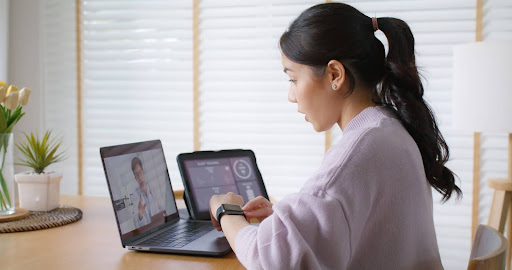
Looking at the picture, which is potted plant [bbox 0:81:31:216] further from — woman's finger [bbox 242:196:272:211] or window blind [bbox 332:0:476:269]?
window blind [bbox 332:0:476:269]

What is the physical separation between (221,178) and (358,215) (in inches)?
30.9

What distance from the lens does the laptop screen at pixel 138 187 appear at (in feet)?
4.68

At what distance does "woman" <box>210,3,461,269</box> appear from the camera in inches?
40.2

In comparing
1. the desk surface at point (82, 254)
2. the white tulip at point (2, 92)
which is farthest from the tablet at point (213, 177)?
the white tulip at point (2, 92)

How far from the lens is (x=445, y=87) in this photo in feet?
10.3

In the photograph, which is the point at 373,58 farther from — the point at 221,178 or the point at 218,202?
the point at 221,178

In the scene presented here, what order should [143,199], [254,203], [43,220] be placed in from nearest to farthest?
[254,203], [143,199], [43,220]

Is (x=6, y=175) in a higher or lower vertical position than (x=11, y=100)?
lower

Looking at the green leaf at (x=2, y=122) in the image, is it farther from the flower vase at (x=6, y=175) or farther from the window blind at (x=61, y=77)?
the window blind at (x=61, y=77)

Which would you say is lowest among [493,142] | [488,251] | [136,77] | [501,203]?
[501,203]

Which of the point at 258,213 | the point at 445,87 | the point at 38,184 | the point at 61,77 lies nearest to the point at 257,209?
the point at 258,213

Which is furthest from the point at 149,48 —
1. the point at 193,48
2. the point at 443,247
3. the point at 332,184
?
the point at 332,184

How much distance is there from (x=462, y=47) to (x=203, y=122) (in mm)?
1617

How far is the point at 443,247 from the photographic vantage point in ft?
10.3
